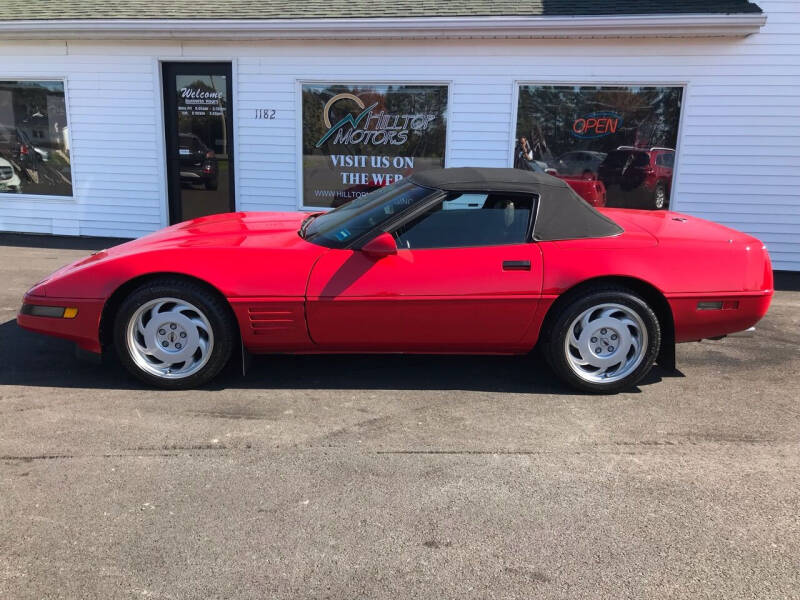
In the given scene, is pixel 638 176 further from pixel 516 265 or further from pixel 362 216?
pixel 362 216

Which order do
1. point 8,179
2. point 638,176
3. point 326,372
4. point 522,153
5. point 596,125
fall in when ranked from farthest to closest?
point 8,179 < point 522,153 < point 638,176 < point 596,125 < point 326,372

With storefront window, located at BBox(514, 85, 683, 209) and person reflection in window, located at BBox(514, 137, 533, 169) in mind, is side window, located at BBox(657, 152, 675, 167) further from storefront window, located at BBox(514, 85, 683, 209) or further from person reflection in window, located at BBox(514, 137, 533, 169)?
person reflection in window, located at BBox(514, 137, 533, 169)

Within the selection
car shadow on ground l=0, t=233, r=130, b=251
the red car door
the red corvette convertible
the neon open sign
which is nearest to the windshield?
the red corvette convertible

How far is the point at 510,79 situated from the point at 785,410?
5.55 metres

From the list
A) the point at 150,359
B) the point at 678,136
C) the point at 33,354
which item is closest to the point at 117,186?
the point at 33,354

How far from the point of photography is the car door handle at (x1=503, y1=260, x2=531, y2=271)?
388 centimetres

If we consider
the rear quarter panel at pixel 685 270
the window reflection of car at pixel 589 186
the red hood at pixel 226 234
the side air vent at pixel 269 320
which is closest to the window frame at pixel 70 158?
the red hood at pixel 226 234

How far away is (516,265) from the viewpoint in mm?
3891

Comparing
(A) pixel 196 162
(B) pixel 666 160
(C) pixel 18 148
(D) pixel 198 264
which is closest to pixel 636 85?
(B) pixel 666 160

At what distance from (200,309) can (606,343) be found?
256cm

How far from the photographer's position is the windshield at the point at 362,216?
398 centimetres

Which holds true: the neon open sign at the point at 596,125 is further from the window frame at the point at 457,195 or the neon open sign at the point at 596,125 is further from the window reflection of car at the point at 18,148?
the window reflection of car at the point at 18,148

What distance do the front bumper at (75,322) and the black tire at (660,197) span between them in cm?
688

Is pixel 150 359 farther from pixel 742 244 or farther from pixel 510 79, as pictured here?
pixel 510 79
